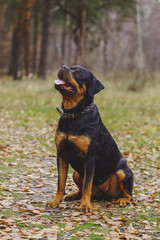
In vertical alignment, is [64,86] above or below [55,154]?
above

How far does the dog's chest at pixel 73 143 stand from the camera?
4355mm

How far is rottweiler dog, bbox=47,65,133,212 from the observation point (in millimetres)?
4359

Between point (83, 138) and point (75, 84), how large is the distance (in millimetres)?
663

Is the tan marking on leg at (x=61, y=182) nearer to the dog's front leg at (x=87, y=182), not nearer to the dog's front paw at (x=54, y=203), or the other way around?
the dog's front paw at (x=54, y=203)

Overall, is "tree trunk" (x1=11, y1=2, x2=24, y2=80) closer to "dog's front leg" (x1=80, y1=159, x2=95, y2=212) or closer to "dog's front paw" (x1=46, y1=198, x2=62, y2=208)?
"dog's front paw" (x1=46, y1=198, x2=62, y2=208)

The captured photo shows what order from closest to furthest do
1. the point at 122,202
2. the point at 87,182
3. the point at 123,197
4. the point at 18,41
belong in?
the point at 87,182 → the point at 122,202 → the point at 123,197 → the point at 18,41

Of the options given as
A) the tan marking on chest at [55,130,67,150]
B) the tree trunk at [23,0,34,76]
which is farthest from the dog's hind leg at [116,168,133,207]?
the tree trunk at [23,0,34,76]

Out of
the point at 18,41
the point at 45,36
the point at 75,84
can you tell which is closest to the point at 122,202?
the point at 75,84

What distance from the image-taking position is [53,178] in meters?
6.40

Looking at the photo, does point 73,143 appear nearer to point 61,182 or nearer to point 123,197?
point 61,182

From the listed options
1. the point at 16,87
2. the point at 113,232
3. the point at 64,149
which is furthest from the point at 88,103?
the point at 16,87

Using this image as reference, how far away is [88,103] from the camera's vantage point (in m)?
4.57

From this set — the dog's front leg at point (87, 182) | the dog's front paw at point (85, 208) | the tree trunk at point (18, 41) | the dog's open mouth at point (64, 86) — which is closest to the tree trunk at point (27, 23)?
the tree trunk at point (18, 41)

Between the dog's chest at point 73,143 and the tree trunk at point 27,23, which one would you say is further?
the tree trunk at point 27,23
